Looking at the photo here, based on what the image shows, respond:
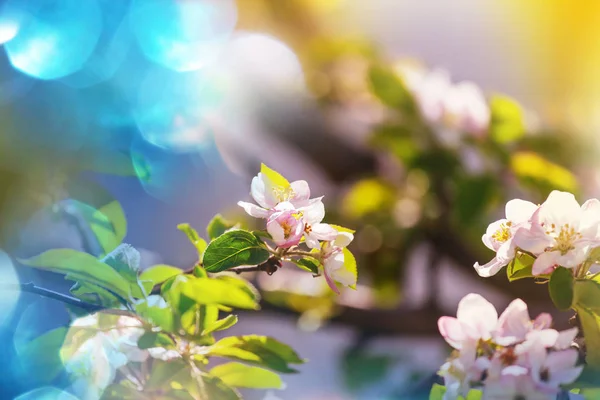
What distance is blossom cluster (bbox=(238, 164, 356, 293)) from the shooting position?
27 cm

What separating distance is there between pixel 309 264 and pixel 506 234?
97mm

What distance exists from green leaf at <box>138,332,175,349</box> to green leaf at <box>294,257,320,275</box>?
0.23ft

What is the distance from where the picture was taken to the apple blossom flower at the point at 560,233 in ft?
0.86

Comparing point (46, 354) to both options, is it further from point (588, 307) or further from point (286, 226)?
point (588, 307)

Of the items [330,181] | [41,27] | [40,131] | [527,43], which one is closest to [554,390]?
[40,131]

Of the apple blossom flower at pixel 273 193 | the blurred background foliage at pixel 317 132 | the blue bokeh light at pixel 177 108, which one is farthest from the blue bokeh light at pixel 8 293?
the blue bokeh light at pixel 177 108

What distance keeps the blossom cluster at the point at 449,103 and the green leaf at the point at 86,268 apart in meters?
0.60

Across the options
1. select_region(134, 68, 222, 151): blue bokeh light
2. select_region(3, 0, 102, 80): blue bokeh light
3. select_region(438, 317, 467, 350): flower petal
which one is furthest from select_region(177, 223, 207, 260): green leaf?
select_region(134, 68, 222, 151): blue bokeh light

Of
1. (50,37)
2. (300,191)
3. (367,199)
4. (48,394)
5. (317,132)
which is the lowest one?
(48,394)

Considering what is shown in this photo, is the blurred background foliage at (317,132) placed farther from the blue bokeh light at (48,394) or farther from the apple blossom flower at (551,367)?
the apple blossom flower at (551,367)

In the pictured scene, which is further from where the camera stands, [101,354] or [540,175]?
[540,175]

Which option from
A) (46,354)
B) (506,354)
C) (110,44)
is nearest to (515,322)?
(506,354)

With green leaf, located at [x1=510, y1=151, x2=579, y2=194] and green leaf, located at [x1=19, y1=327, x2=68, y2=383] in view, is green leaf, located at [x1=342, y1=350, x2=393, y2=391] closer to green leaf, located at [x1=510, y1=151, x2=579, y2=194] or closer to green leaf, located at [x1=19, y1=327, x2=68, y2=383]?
green leaf, located at [x1=510, y1=151, x2=579, y2=194]

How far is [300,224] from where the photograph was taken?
0.27 meters
